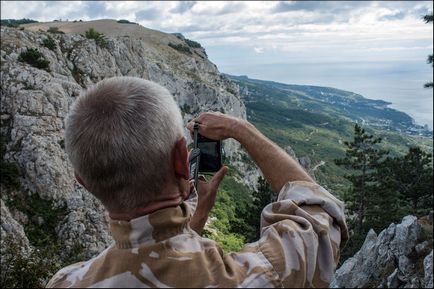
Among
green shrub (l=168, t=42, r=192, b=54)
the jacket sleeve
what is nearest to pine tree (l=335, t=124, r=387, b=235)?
the jacket sleeve

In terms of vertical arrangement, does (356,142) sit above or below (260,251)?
below

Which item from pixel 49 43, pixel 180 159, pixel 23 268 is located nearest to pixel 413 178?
pixel 23 268

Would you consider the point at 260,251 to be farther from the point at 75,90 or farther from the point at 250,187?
the point at 250,187

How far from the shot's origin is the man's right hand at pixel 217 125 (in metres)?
2.34

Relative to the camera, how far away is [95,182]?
71.0 inches

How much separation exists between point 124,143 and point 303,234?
85 centimetres

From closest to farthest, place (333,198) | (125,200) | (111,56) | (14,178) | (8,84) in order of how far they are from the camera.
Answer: (125,200), (333,198), (14,178), (8,84), (111,56)

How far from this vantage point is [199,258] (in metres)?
1.68

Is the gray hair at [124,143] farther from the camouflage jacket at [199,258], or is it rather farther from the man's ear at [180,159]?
the camouflage jacket at [199,258]

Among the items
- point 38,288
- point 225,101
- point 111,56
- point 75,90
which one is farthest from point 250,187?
point 38,288

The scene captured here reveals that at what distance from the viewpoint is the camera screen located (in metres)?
2.59

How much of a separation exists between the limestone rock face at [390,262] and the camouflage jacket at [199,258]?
38.3 ft

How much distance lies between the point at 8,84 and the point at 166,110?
27.4m

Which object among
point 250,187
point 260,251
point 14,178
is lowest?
point 250,187
